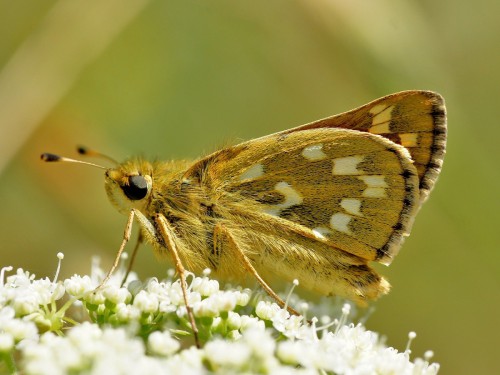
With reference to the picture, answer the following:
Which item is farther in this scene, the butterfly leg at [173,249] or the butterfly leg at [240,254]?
the butterfly leg at [240,254]

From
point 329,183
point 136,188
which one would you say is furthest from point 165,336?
point 329,183

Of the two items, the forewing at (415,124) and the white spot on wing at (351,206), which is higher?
the forewing at (415,124)

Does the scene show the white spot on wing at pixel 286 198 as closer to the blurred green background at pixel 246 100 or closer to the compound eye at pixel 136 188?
the compound eye at pixel 136 188

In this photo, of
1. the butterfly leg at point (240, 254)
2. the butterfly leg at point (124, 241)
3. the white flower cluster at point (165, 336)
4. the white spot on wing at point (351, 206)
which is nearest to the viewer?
the white flower cluster at point (165, 336)

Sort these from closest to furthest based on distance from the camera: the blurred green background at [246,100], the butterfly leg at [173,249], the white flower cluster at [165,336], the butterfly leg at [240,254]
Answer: the white flower cluster at [165,336]
the butterfly leg at [173,249]
the butterfly leg at [240,254]
the blurred green background at [246,100]

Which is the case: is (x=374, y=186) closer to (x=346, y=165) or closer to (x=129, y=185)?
(x=346, y=165)

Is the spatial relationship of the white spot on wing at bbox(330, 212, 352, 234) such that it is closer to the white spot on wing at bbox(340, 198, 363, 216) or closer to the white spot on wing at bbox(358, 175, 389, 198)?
the white spot on wing at bbox(340, 198, 363, 216)

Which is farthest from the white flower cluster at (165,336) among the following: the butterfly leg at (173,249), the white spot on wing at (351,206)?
the white spot on wing at (351,206)
